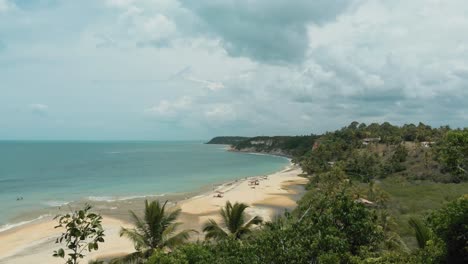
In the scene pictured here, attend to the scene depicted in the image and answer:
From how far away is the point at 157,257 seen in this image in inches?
463

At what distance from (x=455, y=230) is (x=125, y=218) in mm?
34453

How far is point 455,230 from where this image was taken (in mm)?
10188

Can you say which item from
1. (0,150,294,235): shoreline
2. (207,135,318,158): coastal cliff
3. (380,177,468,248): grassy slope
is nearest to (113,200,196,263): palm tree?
(0,150,294,235): shoreline

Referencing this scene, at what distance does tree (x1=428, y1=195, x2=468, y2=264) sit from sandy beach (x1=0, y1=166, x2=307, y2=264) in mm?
22687

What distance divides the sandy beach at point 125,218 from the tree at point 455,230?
22687mm

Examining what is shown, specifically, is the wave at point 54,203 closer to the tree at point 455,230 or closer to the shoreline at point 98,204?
the shoreline at point 98,204

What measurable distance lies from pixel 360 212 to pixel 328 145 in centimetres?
8316

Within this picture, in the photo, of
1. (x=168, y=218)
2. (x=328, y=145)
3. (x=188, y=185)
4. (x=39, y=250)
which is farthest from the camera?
(x=328, y=145)

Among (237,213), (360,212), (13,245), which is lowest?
(13,245)

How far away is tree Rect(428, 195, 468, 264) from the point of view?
10.0m

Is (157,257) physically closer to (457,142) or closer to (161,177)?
(457,142)

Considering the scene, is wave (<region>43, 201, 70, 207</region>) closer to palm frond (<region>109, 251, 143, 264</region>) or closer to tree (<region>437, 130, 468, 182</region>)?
palm frond (<region>109, 251, 143, 264</region>)

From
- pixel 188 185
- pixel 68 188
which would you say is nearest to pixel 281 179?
pixel 188 185

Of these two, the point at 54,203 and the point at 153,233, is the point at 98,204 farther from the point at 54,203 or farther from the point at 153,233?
the point at 153,233
